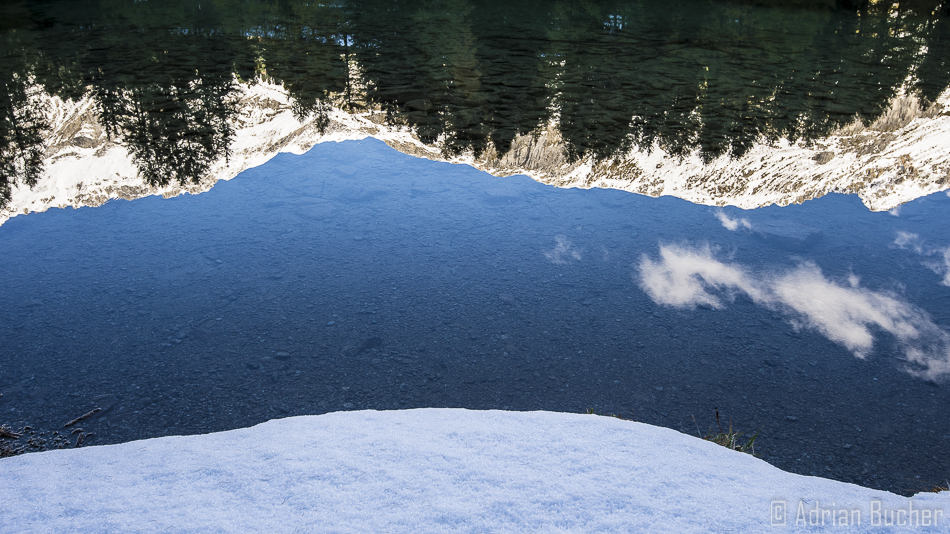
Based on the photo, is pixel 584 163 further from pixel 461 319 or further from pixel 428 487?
pixel 428 487

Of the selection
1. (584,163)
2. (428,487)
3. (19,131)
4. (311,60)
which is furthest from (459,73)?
(428,487)

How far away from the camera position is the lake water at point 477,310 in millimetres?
3965

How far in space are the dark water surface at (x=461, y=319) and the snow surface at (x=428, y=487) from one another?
0.98m

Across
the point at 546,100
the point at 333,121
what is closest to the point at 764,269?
the point at 546,100

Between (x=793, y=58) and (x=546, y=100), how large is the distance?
31.8ft

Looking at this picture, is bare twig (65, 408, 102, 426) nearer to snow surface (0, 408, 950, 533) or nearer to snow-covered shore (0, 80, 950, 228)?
snow surface (0, 408, 950, 533)

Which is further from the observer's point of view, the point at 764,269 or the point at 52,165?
the point at 52,165

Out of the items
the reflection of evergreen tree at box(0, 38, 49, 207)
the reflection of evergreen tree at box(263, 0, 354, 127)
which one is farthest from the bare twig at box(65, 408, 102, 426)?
the reflection of evergreen tree at box(263, 0, 354, 127)

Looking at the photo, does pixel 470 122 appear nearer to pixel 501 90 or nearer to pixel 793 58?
pixel 501 90

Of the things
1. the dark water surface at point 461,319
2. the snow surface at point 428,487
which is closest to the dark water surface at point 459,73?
the dark water surface at point 461,319

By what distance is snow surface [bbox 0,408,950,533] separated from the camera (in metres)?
2.07

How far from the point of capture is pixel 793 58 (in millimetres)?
16641

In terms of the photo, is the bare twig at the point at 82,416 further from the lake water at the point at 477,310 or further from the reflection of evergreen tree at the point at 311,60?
the reflection of evergreen tree at the point at 311,60

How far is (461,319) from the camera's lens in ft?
16.3
